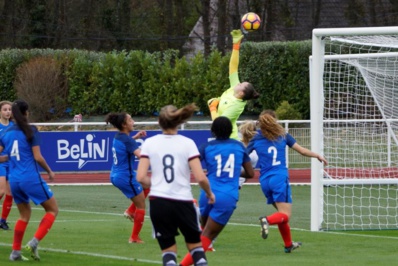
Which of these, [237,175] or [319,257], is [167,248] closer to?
[237,175]

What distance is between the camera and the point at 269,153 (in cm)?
1175

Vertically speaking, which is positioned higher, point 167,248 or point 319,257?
point 167,248

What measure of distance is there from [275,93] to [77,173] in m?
18.7

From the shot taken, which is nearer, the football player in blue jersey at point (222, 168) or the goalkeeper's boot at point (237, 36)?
the football player in blue jersey at point (222, 168)

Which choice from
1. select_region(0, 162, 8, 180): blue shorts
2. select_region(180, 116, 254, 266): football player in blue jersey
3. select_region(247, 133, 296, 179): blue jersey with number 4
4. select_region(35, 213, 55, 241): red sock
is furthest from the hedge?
select_region(180, 116, 254, 266): football player in blue jersey

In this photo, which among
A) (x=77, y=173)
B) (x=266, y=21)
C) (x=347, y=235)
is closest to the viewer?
(x=347, y=235)

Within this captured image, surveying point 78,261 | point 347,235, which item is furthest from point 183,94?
point 78,261

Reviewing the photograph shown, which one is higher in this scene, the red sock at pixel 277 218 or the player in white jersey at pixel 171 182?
the player in white jersey at pixel 171 182

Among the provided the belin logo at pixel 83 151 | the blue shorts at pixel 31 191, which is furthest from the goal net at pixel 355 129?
the belin logo at pixel 83 151

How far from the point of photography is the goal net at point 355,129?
47.5ft

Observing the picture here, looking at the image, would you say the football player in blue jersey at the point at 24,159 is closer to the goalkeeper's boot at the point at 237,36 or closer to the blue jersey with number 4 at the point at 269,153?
the blue jersey with number 4 at the point at 269,153

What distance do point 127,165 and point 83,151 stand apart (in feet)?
38.7

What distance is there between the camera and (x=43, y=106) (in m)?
43.7

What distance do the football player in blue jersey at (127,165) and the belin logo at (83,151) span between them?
11.5m
